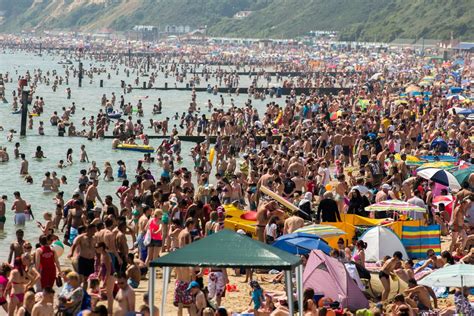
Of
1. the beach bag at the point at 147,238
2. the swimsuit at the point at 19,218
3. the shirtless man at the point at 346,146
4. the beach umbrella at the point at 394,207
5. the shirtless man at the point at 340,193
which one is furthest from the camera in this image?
the shirtless man at the point at 346,146

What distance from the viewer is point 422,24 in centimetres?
12031

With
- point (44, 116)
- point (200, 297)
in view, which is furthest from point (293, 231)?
point (44, 116)

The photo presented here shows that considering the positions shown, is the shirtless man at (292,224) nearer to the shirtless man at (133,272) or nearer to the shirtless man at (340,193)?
the shirtless man at (133,272)

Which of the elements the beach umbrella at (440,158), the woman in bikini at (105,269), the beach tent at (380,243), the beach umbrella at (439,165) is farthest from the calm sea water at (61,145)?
the beach umbrella at (440,158)

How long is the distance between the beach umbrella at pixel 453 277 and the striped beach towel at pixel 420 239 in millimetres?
4670

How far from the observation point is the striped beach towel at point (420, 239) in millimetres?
16297

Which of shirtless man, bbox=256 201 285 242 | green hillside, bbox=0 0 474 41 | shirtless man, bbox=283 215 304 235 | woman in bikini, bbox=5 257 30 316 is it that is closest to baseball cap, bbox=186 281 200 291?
woman in bikini, bbox=5 257 30 316

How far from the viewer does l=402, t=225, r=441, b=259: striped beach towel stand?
53.5ft

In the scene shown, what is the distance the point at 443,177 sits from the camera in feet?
63.6

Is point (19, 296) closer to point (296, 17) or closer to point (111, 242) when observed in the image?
point (111, 242)

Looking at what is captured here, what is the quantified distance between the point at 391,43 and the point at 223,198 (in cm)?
10310

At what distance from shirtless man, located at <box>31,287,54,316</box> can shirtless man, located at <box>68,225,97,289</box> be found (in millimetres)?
2508

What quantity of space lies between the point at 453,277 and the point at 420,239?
4832 millimetres

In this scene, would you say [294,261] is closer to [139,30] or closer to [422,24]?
[422,24]
